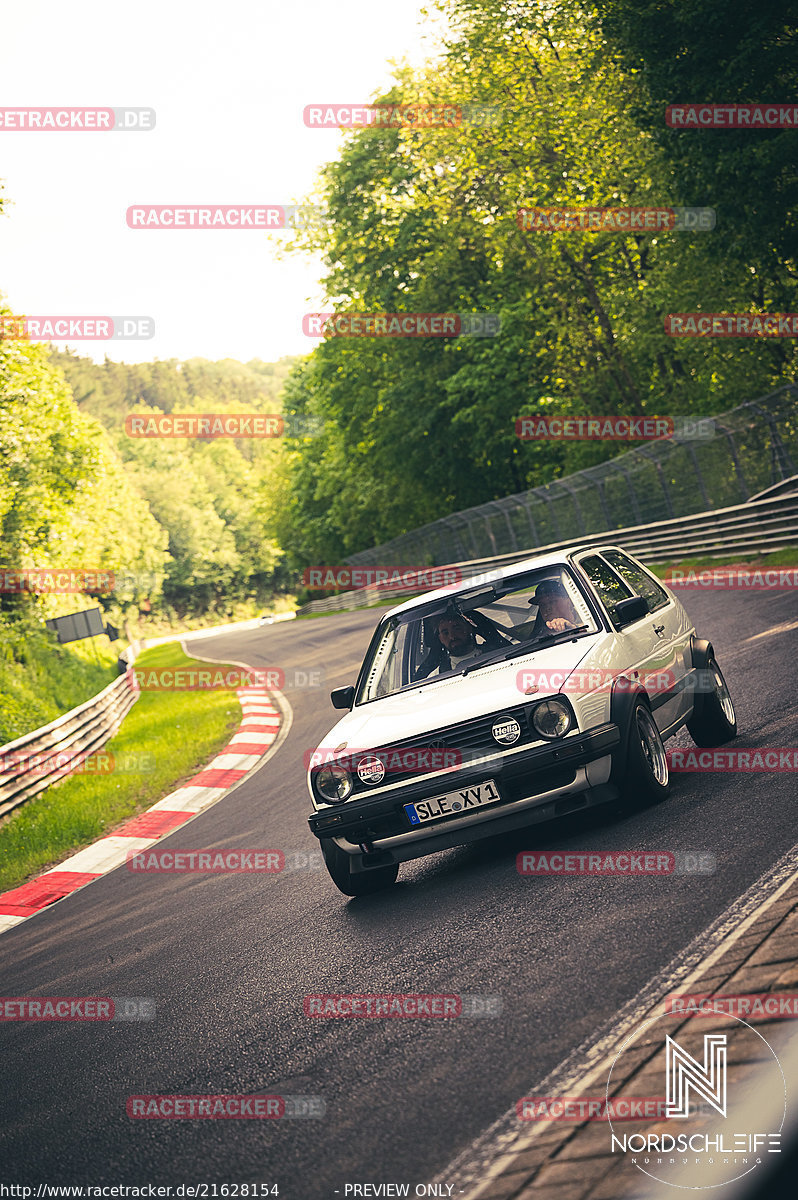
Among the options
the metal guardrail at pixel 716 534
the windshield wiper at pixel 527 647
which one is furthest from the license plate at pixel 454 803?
the metal guardrail at pixel 716 534

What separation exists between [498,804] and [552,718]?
0.53m

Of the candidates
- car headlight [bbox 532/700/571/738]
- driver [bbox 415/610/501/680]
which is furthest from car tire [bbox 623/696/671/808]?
driver [bbox 415/610/501/680]

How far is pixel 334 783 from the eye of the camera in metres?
6.19

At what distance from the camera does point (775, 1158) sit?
2.74 m

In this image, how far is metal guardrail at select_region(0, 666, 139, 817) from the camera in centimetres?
1377

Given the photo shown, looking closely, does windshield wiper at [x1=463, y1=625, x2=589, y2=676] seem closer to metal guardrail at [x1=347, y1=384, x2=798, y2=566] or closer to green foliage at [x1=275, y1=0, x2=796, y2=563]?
metal guardrail at [x1=347, y1=384, x2=798, y2=566]

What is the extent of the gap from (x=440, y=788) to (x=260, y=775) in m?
7.59

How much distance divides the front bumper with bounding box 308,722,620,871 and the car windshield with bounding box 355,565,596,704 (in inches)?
43.1

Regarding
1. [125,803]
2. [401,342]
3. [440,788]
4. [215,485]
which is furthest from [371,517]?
[215,485]

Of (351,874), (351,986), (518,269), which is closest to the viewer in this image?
(351,986)

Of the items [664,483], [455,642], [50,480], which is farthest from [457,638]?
[50,480]

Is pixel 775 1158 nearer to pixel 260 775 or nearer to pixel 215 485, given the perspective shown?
pixel 260 775

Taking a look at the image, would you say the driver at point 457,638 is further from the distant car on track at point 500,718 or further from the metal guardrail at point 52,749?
the metal guardrail at point 52,749

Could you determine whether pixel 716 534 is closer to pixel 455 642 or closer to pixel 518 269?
pixel 455 642
